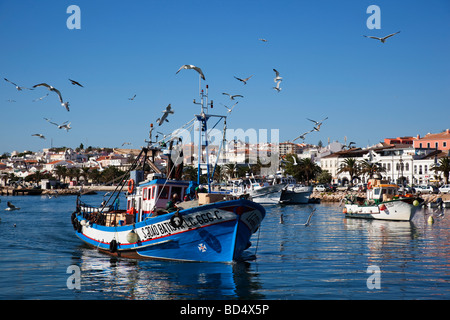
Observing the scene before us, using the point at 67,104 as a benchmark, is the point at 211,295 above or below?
below

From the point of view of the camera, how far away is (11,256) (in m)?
24.8

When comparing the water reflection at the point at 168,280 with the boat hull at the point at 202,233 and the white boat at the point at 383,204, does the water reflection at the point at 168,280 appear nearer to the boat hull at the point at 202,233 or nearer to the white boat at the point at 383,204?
the boat hull at the point at 202,233

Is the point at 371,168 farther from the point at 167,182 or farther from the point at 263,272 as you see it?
the point at 263,272

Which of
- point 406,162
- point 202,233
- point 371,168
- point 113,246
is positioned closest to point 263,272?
point 202,233

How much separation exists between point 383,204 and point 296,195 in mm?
33759

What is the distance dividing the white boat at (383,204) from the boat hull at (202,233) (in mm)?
24137

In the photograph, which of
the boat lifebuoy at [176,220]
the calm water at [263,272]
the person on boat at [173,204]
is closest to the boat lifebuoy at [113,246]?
the calm water at [263,272]

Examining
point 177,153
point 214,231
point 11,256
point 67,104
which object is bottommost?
point 11,256

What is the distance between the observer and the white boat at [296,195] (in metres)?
75.6

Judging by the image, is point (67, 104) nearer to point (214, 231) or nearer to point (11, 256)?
point (11, 256)

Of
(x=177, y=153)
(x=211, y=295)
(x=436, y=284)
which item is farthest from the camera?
(x=177, y=153)
